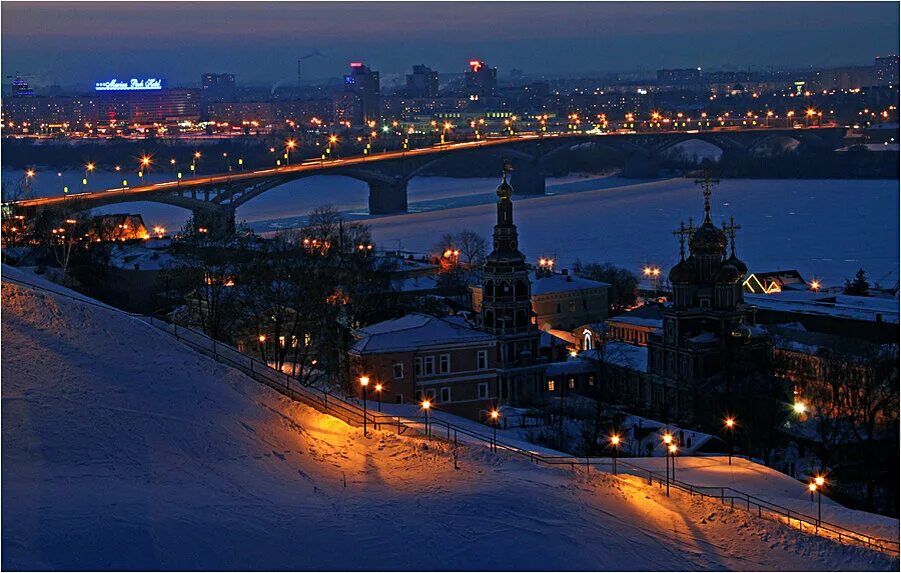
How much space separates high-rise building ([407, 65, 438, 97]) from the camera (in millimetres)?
109675

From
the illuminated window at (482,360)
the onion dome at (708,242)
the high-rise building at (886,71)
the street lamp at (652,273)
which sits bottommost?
the street lamp at (652,273)

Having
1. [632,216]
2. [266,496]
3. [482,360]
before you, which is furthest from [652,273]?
[266,496]

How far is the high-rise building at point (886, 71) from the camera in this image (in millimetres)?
101812

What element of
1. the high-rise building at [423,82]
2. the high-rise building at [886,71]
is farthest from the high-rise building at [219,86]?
the high-rise building at [886,71]

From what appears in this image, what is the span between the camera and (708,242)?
50.8 feet

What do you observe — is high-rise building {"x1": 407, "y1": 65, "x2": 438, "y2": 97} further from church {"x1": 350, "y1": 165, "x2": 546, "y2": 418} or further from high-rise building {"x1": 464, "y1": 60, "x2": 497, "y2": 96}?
church {"x1": 350, "y1": 165, "x2": 546, "y2": 418}

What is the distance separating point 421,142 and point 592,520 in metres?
45.7

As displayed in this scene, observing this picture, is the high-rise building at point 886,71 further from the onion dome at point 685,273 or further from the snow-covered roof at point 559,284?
the onion dome at point 685,273

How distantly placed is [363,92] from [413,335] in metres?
84.3

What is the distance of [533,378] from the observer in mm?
15352

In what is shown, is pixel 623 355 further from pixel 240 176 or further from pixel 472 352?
pixel 240 176

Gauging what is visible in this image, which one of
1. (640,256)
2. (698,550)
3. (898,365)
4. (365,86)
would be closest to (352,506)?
(698,550)

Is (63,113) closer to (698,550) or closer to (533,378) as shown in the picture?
(533,378)

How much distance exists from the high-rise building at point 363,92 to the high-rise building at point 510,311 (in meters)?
A: 78.4
